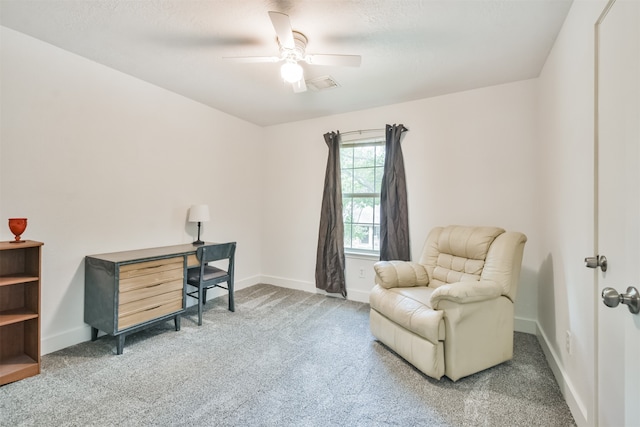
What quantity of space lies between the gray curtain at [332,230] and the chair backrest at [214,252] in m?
1.15

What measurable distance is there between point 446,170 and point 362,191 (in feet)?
3.40

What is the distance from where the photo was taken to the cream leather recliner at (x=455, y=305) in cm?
189

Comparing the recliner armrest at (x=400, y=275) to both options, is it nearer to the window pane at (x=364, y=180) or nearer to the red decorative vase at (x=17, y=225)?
the window pane at (x=364, y=180)

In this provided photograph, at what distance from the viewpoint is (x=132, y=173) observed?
277cm

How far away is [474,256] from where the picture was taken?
2.44m

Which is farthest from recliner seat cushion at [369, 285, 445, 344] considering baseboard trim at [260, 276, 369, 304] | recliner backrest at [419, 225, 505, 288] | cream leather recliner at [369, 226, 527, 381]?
baseboard trim at [260, 276, 369, 304]

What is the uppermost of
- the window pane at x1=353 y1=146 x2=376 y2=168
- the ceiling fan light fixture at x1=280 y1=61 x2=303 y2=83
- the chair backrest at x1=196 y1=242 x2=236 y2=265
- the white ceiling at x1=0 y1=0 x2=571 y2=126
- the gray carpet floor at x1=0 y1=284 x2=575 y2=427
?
the white ceiling at x1=0 y1=0 x2=571 y2=126

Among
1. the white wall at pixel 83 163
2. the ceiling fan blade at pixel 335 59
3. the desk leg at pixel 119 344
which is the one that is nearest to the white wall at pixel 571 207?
the ceiling fan blade at pixel 335 59

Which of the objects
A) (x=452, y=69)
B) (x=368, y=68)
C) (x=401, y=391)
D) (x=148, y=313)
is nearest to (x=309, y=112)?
(x=368, y=68)

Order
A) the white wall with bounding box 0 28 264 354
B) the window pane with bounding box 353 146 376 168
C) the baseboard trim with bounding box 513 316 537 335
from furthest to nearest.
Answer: the window pane with bounding box 353 146 376 168 < the baseboard trim with bounding box 513 316 537 335 < the white wall with bounding box 0 28 264 354

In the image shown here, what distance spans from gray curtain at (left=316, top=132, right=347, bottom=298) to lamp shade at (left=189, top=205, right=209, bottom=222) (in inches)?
55.7

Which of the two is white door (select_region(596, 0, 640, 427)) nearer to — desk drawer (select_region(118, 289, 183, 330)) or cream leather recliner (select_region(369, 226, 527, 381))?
cream leather recliner (select_region(369, 226, 527, 381))

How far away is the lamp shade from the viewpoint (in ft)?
10.4

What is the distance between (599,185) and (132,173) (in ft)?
11.2
